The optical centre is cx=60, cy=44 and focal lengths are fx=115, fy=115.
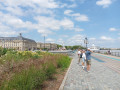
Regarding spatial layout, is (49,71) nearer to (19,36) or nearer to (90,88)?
(90,88)

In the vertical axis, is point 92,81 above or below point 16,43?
below

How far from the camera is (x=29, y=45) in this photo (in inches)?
4983

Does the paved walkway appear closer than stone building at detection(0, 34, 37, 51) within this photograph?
Yes

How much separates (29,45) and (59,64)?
401ft

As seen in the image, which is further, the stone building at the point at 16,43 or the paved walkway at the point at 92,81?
the stone building at the point at 16,43

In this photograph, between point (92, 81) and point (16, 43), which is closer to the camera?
point (92, 81)

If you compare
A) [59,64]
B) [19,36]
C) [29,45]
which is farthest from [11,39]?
[59,64]

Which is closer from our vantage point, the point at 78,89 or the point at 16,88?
the point at 16,88

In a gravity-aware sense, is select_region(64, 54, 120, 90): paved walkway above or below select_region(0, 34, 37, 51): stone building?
below

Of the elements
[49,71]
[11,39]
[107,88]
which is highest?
[11,39]

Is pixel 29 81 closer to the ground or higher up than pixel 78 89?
higher up

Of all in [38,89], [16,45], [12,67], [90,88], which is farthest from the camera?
[16,45]

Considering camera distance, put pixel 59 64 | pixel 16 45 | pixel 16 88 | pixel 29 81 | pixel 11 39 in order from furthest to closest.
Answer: pixel 11 39
pixel 16 45
pixel 59 64
pixel 29 81
pixel 16 88

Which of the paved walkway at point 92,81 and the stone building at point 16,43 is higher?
the stone building at point 16,43
